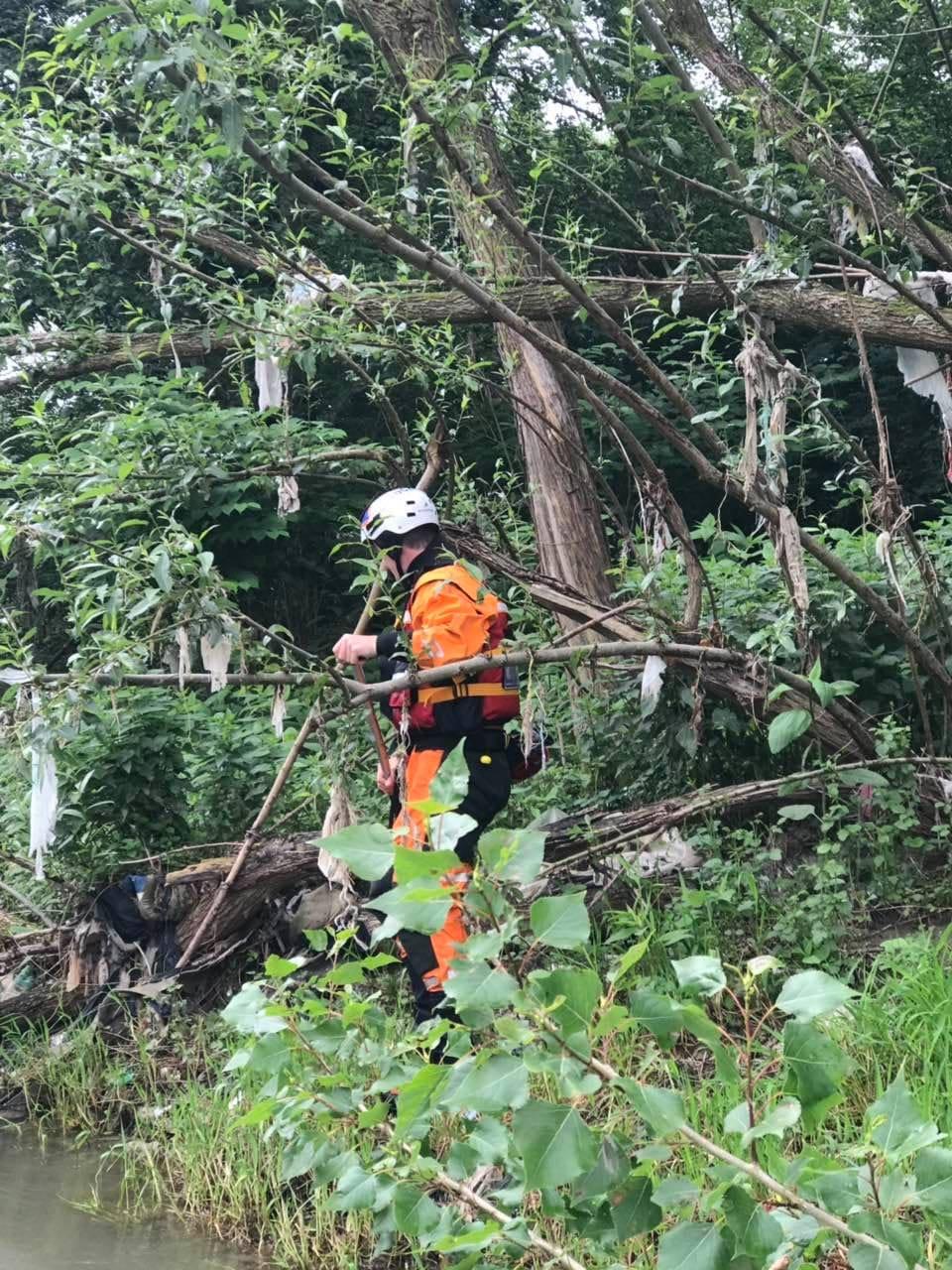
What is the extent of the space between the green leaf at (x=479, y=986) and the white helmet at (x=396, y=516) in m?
3.09

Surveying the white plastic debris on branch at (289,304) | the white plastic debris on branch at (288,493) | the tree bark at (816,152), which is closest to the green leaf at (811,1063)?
the tree bark at (816,152)

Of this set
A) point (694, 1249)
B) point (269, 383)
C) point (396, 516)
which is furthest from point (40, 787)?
point (694, 1249)

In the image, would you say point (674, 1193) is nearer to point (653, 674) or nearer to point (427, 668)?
point (427, 668)

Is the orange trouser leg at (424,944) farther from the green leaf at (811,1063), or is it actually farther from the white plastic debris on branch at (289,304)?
the green leaf at (811,1063)

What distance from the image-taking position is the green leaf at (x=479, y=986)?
154 centimetres

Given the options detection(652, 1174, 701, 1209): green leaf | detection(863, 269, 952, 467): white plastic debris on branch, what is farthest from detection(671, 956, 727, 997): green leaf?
detection(863, 269, 952, 467): white plastic debris on branch

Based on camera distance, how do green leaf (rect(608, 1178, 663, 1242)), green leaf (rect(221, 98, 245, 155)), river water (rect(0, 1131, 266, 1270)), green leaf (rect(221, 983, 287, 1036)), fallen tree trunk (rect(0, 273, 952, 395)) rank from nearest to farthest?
1. green leaf (rect(608, 1178, 663, 1242))
2. green leaf (rect(221, 983, 287, 1036))
3. green leaf (rect(221, 98, 245, 155))
4. river water (rect(0, 1131, 266, 1270))
5. fallen tree trunk (rect(0, 273, 952, 395))

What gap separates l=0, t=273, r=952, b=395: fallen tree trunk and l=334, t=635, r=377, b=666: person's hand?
127 cm

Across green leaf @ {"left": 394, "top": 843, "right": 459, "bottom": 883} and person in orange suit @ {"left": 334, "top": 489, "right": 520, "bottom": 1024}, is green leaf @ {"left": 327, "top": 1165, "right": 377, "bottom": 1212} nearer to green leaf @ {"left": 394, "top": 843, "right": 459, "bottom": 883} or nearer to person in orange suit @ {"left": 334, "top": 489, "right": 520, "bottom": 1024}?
green leaf @ {"left": 394, "top": 843, "right": 459, "bottom": 883}

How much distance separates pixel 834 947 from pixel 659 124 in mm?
2776

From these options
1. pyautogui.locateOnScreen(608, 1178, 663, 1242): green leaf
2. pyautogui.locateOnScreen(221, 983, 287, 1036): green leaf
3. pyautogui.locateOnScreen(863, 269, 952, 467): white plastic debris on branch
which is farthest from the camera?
pyautogui.locateOnScreen(863, 269, 952, 467): white plastic debris on branch

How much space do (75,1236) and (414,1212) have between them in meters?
2.40

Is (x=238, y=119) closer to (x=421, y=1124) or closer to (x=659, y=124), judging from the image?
(x=659, y=124)

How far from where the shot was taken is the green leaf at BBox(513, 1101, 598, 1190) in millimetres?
1467
